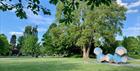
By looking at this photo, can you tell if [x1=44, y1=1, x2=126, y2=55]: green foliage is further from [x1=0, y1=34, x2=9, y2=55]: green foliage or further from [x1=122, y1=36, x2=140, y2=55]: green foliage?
[x1=122, y1=36, x2=140, y2=55]: green foliage

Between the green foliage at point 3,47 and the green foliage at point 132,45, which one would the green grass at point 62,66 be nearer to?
the green foliage at point 3,47

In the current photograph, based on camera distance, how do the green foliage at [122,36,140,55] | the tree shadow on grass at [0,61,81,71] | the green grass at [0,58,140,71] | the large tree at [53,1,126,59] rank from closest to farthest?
1. the tree shadow on grass at [0,61,81,71]
2. the green grass at [0,58,140,71]
3. the large tree at [53,1,126,59]
4. the green foliage at [122,36,140,55]

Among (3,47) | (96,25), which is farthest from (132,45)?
(96,25)

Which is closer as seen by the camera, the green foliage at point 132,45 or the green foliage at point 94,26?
the green foliage at point 94,26

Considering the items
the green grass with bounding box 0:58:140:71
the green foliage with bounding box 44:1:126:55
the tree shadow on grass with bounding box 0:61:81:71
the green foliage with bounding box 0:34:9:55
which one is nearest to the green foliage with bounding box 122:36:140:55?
the green foliage with bounding box 0:34:9:55

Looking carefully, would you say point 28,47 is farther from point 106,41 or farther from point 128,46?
point 106,41

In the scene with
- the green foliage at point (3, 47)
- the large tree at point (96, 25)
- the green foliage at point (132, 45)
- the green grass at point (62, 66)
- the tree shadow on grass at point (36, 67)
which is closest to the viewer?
the tree shadow on grass at point (36, 67)

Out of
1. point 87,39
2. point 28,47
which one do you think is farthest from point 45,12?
point 28,47

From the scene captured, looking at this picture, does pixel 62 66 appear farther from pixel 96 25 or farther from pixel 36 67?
pixel 96 25

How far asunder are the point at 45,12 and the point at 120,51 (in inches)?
1297

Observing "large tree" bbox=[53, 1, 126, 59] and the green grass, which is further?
"large tree" bbox=[53, 1, 126, 59]

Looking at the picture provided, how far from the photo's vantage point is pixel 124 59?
36.8 m

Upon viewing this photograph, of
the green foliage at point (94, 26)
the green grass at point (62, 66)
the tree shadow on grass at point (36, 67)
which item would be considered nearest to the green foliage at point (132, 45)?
the green foliage at point (94, 26)

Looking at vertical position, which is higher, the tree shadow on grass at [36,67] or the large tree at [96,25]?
the large tree at [96,25]
